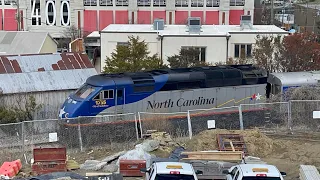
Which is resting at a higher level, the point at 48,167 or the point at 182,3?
the point at 182,3

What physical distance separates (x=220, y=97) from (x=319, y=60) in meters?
11.6

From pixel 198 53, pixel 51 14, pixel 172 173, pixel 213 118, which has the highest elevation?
pixel 51 14

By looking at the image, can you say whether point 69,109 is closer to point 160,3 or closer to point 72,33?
point 72,33

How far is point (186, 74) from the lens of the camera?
2588 cm

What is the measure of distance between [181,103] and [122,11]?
151 ft

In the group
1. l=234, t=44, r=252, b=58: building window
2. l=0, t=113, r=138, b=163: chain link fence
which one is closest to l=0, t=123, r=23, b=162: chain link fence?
l=0, t=113, r=138, b=163: chain link fence

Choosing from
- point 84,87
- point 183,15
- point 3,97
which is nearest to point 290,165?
point 84,87

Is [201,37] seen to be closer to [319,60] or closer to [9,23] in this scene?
[319,60]

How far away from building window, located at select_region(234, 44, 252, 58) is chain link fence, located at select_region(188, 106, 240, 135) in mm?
16114

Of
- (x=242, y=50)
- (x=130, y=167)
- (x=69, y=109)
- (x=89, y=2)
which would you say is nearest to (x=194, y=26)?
(x=242, y=50)

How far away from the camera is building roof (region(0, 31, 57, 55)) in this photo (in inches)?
1528

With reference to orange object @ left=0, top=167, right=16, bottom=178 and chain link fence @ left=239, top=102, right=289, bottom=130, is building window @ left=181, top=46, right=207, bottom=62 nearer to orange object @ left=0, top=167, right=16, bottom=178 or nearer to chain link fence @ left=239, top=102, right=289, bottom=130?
chain link fence @ left=239, top=102, right=289, bottom=130

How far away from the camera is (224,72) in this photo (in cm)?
2662

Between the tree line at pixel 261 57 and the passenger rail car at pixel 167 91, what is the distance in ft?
21.7
